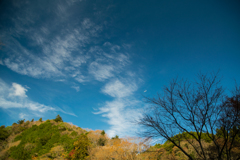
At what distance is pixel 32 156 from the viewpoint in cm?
2141

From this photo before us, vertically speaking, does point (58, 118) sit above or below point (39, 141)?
above

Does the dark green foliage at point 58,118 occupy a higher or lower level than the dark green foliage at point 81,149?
higher

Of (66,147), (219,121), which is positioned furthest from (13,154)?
(219,121)

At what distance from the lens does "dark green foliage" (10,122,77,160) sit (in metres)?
21.9

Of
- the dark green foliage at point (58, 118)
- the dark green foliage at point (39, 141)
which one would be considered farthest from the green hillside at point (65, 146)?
the dark green foliage at point (58, 118)

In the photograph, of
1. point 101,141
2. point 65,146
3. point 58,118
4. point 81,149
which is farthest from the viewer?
point 58,118

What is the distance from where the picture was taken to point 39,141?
24.2 meters

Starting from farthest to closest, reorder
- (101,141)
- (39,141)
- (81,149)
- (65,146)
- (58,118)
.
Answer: (58,118) < (101,141) < (39,141) < (65,146) < (81,149)

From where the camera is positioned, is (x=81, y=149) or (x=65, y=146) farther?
(x=65, y=146)

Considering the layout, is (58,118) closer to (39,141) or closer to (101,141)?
(39,141)

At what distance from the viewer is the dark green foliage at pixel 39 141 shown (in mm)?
21914

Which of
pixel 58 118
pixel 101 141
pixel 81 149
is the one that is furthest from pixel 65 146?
pixel 58 118

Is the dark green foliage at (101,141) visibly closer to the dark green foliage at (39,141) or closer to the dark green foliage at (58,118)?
the dark green foliage at (39,141)

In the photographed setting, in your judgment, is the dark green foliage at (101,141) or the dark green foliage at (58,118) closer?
the dark green foliage at (101,141)
